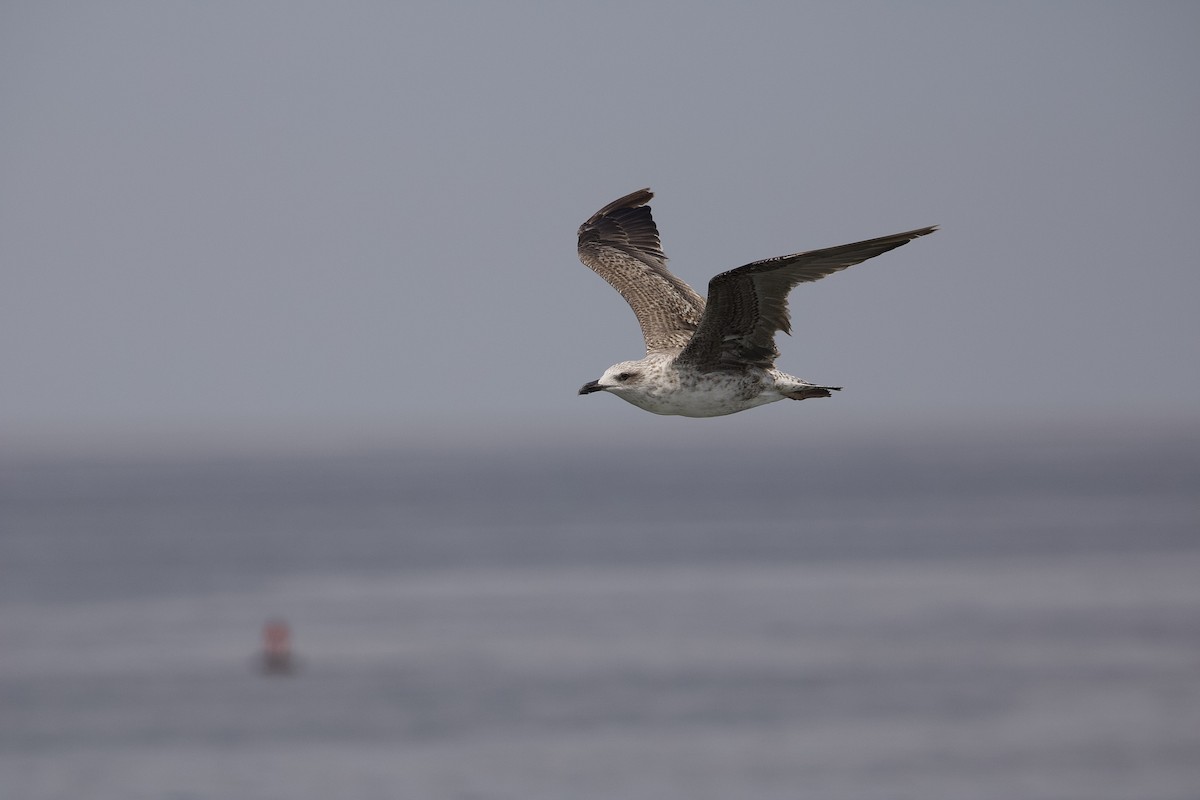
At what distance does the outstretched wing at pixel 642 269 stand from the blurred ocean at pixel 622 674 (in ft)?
94.0

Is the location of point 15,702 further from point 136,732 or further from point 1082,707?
point 1082,707

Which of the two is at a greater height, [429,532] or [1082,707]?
[429,532]

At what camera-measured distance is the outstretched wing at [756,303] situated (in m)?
13.7

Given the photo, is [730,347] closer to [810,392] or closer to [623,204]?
[810,392]

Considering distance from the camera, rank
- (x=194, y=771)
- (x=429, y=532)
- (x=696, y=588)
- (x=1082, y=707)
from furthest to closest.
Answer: (x=429, y=532) < (x=696, y=588) < (x=1082, y=707) < (x=194, y=771)

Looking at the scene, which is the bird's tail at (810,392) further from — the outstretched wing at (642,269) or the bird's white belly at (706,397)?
the outstretched wing at (642,269)

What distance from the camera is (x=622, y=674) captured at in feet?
203

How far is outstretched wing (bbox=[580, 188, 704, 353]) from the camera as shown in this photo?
57.4 ft

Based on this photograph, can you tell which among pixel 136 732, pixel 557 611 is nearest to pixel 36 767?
pixel 136 732

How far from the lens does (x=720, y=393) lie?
15.3 m

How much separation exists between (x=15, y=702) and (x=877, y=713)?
29.4 metres

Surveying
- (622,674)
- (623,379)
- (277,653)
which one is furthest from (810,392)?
(277,653)

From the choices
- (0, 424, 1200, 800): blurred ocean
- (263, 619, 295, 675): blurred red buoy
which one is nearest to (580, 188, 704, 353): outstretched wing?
(0, 424, 1200, 800): blurred ocean

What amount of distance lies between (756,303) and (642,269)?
441 centimetres
